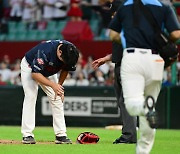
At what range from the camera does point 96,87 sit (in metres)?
18.8

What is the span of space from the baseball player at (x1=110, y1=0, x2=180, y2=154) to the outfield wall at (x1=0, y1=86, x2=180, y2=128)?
9.50 m

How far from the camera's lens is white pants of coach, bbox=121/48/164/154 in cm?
821

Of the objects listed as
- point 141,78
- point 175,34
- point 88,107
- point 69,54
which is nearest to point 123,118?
point 69,54

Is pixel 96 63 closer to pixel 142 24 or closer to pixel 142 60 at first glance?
pixel 142 24

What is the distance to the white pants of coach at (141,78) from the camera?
26.9 ft

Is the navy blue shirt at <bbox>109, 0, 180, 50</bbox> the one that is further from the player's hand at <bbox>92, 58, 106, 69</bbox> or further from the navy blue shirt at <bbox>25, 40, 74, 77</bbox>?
the player's hand at <bbox>92, 58, 106, 69</bbox>

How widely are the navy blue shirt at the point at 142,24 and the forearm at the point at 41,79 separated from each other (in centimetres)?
217

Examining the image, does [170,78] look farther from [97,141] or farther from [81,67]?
[97,141]

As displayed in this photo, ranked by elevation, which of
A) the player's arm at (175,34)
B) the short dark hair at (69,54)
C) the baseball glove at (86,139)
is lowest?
the baseball glove at (86,139)

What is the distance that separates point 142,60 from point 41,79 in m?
2.68

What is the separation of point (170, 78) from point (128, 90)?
416 inches

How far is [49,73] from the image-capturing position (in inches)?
433

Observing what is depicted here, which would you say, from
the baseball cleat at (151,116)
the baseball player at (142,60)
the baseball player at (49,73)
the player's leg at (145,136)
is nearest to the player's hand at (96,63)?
the baseball player at (49,73)

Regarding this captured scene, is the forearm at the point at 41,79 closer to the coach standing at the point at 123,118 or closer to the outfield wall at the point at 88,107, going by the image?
the coach standing at the point at 123,118
